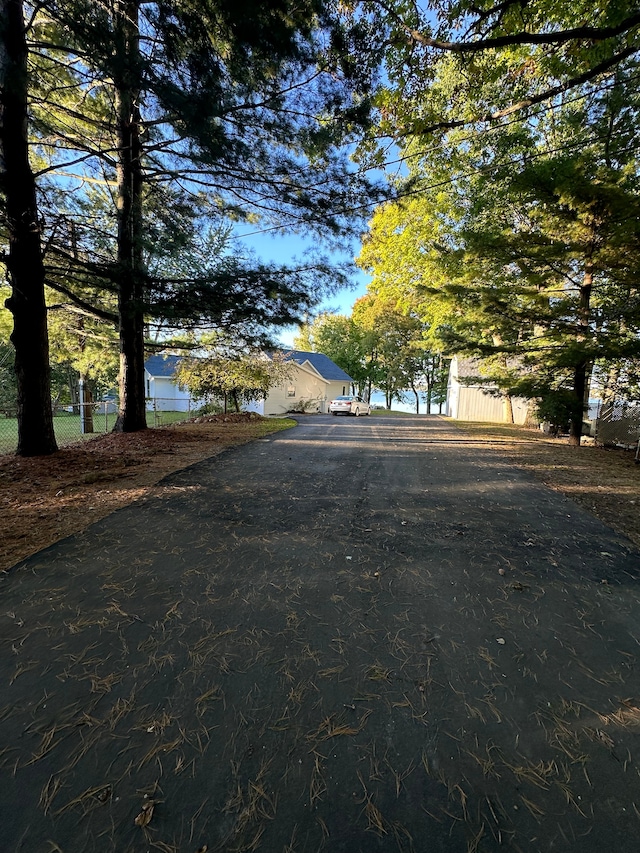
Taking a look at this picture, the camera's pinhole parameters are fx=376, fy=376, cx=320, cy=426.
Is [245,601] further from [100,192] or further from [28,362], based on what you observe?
[100,192]

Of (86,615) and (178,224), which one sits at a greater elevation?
(178,224)

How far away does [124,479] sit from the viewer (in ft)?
17.7

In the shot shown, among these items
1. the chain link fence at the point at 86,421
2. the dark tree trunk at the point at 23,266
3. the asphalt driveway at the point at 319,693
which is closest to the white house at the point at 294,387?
the chain link fence at the point at 86,421

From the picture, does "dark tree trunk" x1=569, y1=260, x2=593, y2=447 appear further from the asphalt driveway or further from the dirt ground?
the asphalt driveway

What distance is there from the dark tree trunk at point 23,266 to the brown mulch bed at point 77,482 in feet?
1.96

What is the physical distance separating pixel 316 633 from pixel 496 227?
11405mm

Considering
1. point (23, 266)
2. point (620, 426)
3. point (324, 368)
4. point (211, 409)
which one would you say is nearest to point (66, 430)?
point (211, 409)

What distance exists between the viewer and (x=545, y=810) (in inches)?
51.9

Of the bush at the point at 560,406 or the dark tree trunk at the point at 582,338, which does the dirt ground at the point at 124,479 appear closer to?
the bush at the point at 560,406

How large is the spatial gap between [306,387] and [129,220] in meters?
21.2

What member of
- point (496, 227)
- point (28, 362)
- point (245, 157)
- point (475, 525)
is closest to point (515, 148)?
point (496, 227)

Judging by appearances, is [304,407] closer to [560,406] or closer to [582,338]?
[560,406]

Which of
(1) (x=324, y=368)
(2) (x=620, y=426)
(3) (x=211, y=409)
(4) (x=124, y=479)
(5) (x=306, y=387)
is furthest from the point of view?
(1) (x=324, y=368)

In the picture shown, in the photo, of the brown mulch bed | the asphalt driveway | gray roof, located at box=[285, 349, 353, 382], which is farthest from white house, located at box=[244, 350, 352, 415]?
the asphalt driveway
